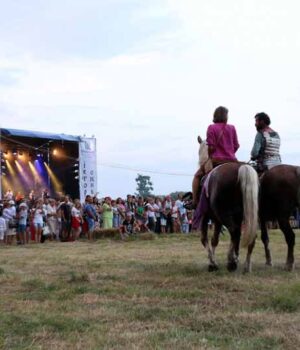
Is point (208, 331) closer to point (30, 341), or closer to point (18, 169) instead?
point (30, 341)

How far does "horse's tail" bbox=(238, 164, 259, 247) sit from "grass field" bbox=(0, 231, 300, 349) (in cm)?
54

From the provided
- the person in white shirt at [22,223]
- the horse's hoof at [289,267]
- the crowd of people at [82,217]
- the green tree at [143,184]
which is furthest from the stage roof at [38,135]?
the green tree at [143,184]

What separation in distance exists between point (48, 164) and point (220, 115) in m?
22.0

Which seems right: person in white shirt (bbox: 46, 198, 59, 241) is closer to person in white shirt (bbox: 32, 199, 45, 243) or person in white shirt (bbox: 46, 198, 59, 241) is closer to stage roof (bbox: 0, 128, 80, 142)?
person in white shirt (bbox: 32, 199, 45, 243)

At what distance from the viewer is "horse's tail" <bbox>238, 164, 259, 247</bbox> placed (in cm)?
715

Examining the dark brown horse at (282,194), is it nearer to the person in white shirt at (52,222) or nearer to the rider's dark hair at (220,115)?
the rider's dark hair at (220,115)

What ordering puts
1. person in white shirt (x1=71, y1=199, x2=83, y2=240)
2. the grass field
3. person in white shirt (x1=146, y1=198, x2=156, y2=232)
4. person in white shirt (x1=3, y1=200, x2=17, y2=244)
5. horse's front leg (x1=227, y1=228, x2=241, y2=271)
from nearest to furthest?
the grass field < horse's front leg (x1=227, y1=228, x2=241, y2=271) < person in white shirt (x1=3, y1=200, x2=17, y2=244) < person in white shirt (x1=71, y1=199, x2=83, y2=240) < person in white shirt (x1=146, y1=198, x2=156, y2=232)

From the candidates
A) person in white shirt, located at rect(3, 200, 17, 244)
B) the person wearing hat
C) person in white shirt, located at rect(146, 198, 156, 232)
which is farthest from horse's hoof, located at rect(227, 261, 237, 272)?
person in white shirt, located at rect(146, 198, 156, 232)

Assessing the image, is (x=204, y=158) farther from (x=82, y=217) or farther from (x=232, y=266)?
(x=82, y=217)

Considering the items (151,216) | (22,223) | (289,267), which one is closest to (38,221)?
(22,223)

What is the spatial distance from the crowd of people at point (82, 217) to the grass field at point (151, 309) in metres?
10.2

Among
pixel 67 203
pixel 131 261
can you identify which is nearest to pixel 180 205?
pixel 67 203

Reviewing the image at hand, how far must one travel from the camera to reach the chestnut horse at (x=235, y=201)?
717cm

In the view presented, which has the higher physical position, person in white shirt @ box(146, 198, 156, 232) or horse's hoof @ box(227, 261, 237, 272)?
person in white shirt @ box(146, 198, 156, 232)
